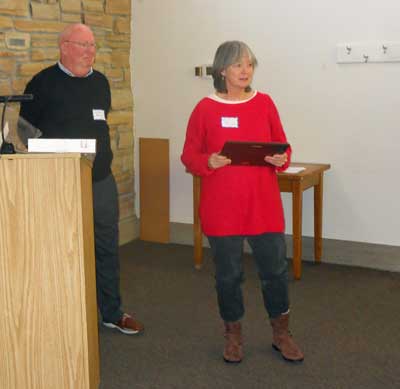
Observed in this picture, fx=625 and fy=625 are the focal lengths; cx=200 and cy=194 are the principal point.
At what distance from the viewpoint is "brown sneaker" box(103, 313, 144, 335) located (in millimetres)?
3215

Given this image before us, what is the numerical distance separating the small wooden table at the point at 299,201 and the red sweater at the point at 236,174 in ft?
3.88

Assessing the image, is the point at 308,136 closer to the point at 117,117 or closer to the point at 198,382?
the point at 117,117

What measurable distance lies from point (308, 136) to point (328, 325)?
1.56 m

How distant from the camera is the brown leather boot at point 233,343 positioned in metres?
2.86

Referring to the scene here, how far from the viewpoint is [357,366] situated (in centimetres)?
280

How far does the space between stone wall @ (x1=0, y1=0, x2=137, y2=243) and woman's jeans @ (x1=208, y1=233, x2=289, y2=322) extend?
186 cm

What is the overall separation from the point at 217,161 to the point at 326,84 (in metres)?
1.96

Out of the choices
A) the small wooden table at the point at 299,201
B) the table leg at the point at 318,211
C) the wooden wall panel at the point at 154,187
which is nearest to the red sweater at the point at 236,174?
the small wooden table at the point at 299,201

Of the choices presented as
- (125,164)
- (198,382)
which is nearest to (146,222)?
(125,164)

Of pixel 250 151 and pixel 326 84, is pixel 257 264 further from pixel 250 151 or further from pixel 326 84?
pixel 326 84

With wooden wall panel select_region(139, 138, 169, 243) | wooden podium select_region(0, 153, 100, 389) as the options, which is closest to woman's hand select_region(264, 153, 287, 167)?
wooden podium select_region(0, 153, 100, 389)

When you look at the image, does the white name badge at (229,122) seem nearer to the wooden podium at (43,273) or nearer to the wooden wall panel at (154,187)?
the wooden podium at (43,273)

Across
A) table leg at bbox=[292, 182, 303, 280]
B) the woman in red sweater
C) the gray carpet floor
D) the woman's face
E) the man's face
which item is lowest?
the gray carpet floor

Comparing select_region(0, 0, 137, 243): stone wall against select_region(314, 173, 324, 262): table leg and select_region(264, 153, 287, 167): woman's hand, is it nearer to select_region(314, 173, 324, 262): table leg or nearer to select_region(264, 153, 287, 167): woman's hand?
select_region(314, 173, 324, 262): table leg
